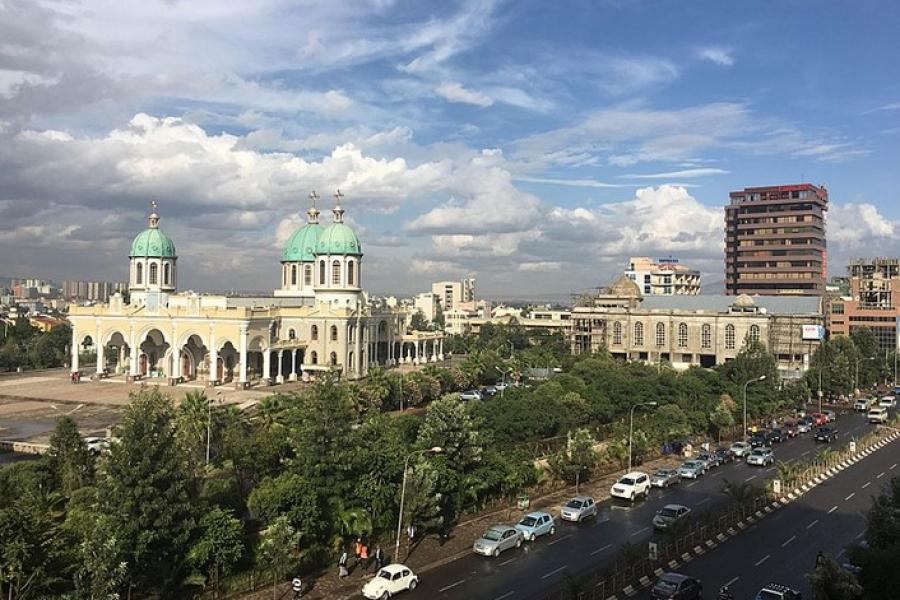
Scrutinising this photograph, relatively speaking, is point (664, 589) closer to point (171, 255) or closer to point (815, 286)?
point (171, 255)

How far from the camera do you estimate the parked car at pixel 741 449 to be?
4844 centimetres

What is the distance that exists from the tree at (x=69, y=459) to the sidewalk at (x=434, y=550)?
32.6 ft

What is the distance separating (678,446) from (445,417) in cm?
2267

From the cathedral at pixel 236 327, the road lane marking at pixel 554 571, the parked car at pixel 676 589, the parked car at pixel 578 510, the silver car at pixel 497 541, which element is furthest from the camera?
the cathedral at pixel 236 327

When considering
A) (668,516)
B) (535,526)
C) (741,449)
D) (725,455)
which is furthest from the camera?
(741,449)

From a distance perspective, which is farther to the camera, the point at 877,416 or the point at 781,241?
the point at 781,241

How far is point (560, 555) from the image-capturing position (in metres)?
29.3

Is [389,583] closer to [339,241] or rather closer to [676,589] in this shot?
[676,589]

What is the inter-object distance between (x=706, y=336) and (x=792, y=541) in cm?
6746

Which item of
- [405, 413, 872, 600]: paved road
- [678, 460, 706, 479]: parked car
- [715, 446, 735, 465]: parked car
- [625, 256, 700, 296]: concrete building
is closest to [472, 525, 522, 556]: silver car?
[405, 413, 872, 600]: paved road

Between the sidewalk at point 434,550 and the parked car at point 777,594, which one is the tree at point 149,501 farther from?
the parked car at point 777,594

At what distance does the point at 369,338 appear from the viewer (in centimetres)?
7831

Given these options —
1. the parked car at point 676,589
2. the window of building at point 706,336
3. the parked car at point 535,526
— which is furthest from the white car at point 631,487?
the window of building at point 706,336

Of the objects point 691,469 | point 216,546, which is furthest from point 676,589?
point 691,469
